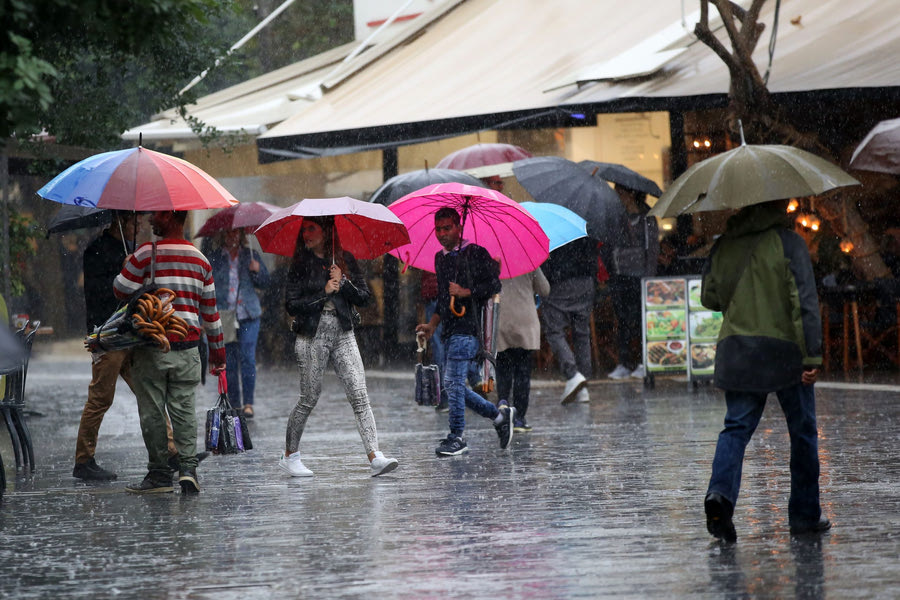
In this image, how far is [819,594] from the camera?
18.1 ft

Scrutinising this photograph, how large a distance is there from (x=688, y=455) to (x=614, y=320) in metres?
7.62

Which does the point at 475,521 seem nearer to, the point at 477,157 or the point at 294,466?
the point at 294,466

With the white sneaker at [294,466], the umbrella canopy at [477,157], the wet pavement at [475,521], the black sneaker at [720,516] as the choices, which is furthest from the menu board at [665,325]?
the black sneaker at [720,516]

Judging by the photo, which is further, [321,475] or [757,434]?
[757,434]

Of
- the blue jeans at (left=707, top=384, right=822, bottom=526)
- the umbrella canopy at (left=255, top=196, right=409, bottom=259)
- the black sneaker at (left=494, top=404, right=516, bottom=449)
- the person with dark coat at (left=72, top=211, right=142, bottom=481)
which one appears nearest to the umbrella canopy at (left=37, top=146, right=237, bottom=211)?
the umbrella canopy at (left=255, top=196, right=409, bottom=259)

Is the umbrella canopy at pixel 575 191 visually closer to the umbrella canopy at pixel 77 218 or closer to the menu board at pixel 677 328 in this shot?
the menu board at pixel 677 328

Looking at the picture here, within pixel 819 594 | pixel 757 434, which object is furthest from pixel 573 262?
pixel 819 594

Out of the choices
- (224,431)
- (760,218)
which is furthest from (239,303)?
(760,218)

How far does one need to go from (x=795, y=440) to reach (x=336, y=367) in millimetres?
3503

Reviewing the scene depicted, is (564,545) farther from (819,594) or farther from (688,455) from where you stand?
(688,455)

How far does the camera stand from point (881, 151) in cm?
1342

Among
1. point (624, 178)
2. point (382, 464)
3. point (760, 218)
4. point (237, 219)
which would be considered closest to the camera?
point (760, 218)

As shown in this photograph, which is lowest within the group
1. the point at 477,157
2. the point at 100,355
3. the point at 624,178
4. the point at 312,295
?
the point at 100,355

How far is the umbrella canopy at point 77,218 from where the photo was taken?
10205 millimetres
